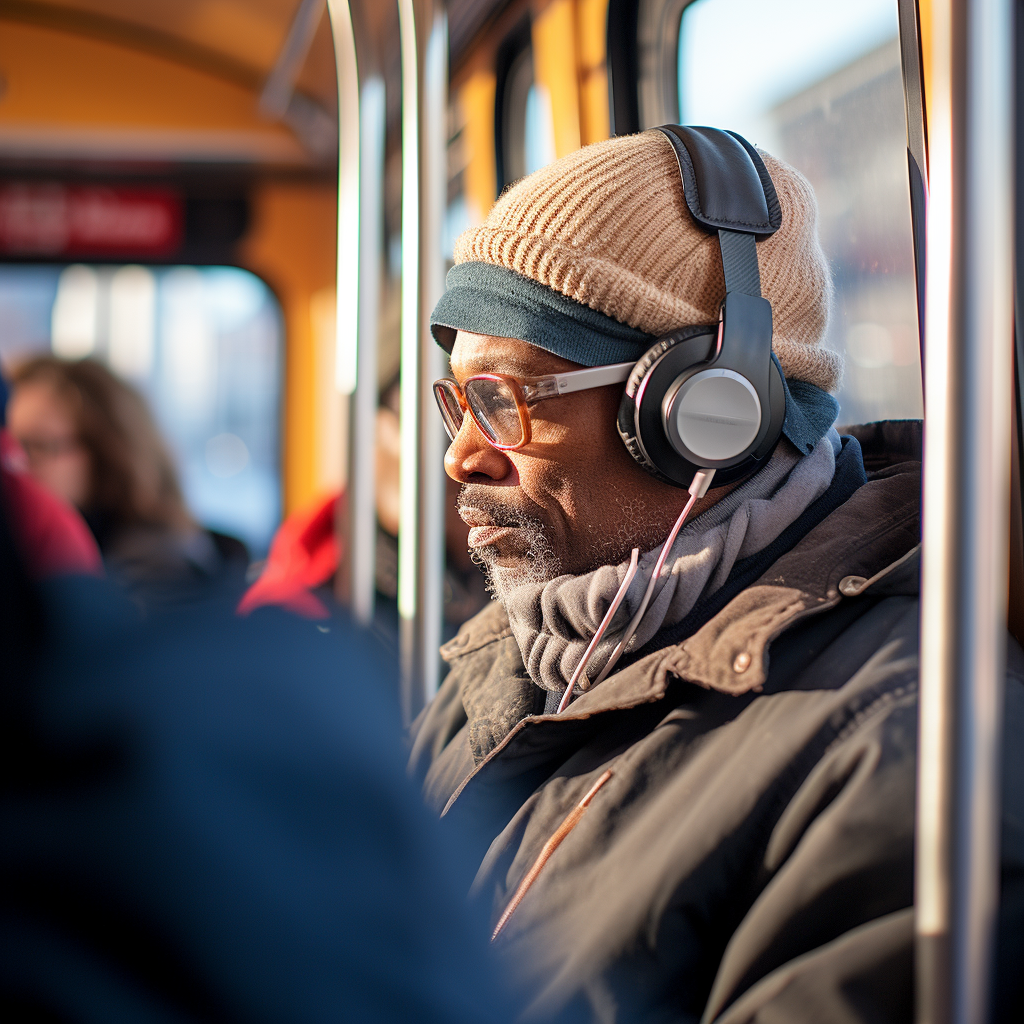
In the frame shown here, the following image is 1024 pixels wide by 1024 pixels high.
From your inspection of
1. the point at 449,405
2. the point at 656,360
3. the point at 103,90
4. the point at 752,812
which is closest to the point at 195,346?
the point at 103,90

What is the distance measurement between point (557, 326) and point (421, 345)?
0.58 m

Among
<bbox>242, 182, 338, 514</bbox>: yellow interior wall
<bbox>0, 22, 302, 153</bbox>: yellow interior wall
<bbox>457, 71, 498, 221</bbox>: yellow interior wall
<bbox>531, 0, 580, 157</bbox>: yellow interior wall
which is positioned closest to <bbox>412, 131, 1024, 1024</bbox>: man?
<bbox>531, 0, 580, 157</bbox>: yellow interior wall

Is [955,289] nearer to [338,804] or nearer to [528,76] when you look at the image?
[338,804]

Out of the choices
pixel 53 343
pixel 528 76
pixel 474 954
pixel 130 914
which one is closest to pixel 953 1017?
pixel 474 954

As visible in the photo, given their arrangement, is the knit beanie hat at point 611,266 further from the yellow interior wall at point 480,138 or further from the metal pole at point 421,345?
the yellow interior wall at point 480,138

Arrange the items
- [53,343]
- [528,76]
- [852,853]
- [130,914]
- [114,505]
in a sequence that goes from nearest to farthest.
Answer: [130,914], [852,853], [114,505], [528,76], [53,343]

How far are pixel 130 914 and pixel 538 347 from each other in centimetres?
96

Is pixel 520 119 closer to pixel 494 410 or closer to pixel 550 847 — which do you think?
pixel 494 410

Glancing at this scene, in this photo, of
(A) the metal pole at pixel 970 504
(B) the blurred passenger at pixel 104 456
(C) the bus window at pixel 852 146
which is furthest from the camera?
(B) the blurred passenger at pixel 104 456

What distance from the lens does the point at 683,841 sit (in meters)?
1.00

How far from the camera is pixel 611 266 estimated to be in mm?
1248

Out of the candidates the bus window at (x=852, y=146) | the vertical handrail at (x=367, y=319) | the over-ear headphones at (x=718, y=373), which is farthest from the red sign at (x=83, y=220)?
the over-ear headphones at (x=718, y=373)

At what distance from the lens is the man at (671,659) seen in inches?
36.4

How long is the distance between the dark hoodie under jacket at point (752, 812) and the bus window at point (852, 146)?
0.42 meters
